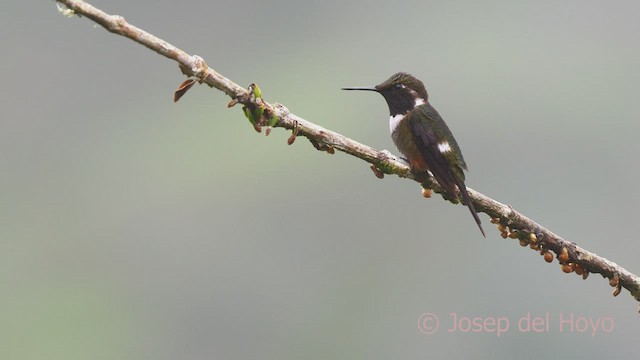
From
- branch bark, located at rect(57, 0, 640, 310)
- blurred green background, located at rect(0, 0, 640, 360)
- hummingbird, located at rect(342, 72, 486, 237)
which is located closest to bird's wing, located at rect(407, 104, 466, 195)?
hummingbird, located at rect(342, 72, 486, 237)

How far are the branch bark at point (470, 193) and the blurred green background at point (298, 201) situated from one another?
73811mm

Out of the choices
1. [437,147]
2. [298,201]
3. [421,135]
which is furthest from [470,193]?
[298,201]

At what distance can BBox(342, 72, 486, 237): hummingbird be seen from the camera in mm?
8578

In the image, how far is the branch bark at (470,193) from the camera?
21.6 feet

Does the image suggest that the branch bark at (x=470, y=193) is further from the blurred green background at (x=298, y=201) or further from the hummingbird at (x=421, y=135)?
the blurred green background at (x=298, y=201)

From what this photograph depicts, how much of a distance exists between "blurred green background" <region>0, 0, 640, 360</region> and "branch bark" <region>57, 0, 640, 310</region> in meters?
73.8

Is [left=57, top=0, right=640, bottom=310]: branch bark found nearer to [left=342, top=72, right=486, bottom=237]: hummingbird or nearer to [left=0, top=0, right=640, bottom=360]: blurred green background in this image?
[left=342, top=72, right=486, bottom=237]: hummingbird

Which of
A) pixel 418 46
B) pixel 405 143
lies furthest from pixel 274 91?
pixel 405 143

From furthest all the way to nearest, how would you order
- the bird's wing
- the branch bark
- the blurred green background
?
1. the blurred green background
2. the bird's wing
3. the branch bark

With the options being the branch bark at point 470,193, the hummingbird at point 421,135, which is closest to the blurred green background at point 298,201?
the hummingbird at point 421,135

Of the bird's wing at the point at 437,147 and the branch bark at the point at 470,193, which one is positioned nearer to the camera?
the branch bark at the point at 470,193

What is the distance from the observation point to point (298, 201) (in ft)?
418

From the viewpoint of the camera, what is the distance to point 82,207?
14525cm

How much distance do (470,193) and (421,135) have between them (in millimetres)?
1545
